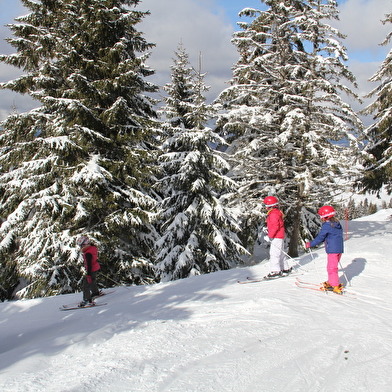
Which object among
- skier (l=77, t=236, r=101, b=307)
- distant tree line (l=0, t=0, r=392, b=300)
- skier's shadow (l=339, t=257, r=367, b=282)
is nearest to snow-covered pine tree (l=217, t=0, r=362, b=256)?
distant tree line (l=0, t=0, r=392, b=300)

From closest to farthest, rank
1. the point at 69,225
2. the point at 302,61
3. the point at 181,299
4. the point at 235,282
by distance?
the point at 181,299 < the point at 235,282 < the point at 69,225 < the point at 302,61

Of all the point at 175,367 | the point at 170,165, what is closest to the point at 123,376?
Result: the point at 175,367

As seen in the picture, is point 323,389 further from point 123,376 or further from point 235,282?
point 235,282

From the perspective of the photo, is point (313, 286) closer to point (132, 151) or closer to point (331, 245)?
point (331, 245)

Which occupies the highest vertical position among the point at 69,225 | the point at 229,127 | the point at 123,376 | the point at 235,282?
the point at 229,127

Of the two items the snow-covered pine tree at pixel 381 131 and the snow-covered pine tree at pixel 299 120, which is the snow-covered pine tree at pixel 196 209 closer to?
the snow-covered pine tree at pixel 299 120

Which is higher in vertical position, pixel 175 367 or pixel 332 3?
pixel 332 3

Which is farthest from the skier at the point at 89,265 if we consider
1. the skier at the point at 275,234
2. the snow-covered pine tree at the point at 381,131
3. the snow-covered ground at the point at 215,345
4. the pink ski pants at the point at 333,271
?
the snow-covered pine tree at the point at 381,131

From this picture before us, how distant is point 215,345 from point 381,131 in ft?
48.7

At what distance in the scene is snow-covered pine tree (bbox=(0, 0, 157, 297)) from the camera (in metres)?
10.9

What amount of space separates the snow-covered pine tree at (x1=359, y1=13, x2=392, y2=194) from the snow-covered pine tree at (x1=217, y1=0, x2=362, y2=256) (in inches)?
58.7

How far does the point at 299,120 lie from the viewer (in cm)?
1254

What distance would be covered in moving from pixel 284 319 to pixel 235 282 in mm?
3344

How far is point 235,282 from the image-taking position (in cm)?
799
